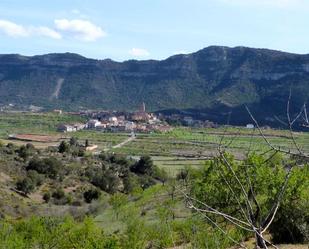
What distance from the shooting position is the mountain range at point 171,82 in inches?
5910

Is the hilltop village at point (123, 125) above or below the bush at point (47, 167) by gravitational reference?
below

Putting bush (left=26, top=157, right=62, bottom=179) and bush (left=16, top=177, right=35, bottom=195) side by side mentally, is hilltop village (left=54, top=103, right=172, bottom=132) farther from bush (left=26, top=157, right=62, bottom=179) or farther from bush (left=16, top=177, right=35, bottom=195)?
bush (left=16, top=177, right=35, bottom=195)

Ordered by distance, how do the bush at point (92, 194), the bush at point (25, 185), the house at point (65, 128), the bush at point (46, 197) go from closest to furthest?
1. the bush at point (25, 185)
2. the bush at point (46, 197)
3. the bush at point (92, 194)
4. the house at point (65, 128)

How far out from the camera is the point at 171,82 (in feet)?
587

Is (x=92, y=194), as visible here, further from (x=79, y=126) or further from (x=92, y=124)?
(x=92, y=124)

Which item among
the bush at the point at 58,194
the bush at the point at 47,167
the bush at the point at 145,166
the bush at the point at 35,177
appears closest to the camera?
the bush at the point at 58,194

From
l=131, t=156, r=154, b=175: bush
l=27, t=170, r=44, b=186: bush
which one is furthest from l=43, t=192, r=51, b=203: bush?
l=131, t=156, r=154, b=175: bush

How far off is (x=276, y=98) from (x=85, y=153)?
256 ft

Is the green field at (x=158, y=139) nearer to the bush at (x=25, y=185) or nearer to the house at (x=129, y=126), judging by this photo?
the house at (x=129, y=126)

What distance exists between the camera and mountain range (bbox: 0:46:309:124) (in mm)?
150125

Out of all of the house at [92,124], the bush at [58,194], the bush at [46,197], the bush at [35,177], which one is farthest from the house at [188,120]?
the bush at [46,197]

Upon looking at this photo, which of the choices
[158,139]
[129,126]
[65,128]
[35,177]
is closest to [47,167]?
[35,177]

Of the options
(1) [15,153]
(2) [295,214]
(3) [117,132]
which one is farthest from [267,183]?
(3) [117,132]

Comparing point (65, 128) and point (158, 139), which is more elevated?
point (158, 139)
